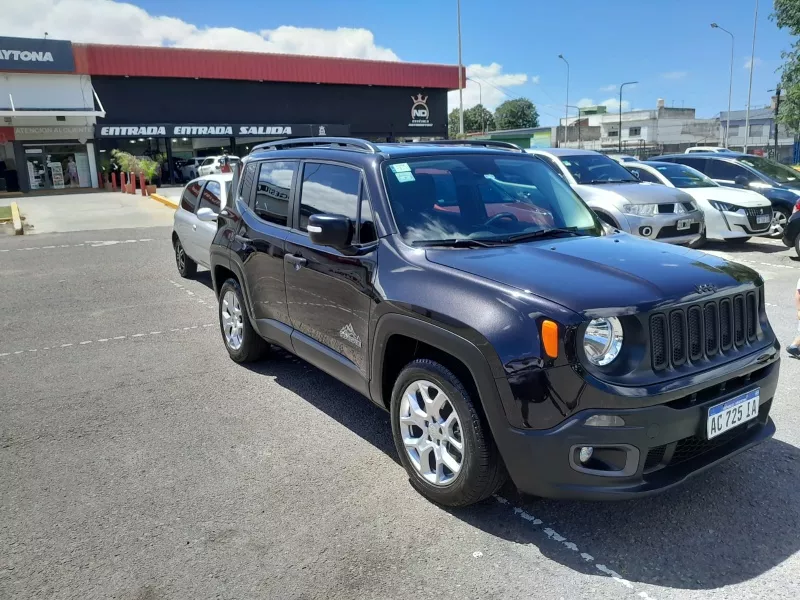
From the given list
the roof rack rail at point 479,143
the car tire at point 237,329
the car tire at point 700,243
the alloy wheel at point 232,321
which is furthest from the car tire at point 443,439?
the car tire at point 700,243

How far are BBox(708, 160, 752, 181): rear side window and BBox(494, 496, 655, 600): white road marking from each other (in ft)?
39.5

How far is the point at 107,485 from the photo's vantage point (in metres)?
3.79

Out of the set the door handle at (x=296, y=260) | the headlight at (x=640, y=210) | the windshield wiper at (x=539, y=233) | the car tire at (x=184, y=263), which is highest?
the windshield wiper at (x=539, y=233)

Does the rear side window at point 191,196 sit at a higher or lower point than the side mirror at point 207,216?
higher

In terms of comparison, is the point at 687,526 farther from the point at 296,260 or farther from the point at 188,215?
the point at 188,215

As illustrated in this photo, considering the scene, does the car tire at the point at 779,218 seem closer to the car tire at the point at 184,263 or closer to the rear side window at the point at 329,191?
the car tire at the point at 184,263

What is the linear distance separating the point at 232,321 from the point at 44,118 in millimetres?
32698

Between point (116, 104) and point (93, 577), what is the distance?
38.1 m

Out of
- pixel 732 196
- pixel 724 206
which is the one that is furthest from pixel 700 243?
pixel 732 196

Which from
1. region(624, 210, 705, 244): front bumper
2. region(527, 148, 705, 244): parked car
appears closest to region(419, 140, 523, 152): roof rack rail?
region(527, 148, 705, 244): parked car

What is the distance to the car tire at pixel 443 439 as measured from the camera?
3.11 metres

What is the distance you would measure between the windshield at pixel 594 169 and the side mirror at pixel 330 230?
8513mm

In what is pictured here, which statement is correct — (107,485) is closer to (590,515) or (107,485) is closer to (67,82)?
(590,515)

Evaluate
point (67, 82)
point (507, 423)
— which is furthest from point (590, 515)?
point (67, 82)
